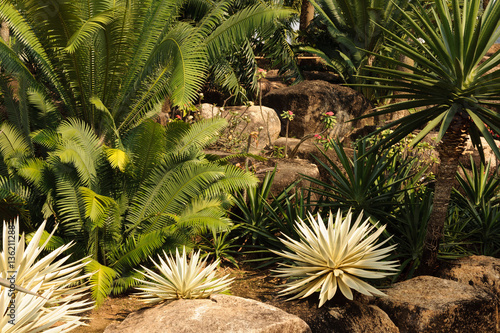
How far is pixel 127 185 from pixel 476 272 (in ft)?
13.6

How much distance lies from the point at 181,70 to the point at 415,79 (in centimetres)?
263

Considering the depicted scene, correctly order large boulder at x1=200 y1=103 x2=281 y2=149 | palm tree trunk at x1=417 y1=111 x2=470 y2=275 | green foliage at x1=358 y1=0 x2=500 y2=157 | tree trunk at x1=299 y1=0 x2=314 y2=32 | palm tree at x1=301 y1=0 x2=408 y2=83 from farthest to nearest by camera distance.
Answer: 1. tree trunk at x1=299 y1=0 x2=314 y2=32
2. palm tree at x1=301 y1=0 x2=408 y2=83
3. large boulder at x1=200 y1=103 x2=281 y2=149
4. palm tree trunk at x1=417 y1=111 x2=470 y2=275
5. green foliage at x1=358 y1=0 x2=500 y2=157

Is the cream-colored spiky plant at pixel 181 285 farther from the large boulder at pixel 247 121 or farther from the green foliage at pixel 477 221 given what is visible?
the large boulder at pixel 247 121

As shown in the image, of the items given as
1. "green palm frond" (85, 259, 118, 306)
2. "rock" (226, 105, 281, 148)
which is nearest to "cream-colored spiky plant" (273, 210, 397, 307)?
"green palm frond" (85, 259, 118, 306)

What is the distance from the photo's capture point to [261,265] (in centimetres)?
610

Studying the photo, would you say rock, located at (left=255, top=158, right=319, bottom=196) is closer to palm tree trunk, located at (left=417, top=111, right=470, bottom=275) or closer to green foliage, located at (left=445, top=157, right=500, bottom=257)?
green foliage, located at (left=445, top=157, right=500, bottom=257)

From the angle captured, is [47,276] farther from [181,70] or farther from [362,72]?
[362,72]

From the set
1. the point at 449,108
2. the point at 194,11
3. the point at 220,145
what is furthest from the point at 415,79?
the point at 194,11

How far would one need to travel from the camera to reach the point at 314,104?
12.4 m

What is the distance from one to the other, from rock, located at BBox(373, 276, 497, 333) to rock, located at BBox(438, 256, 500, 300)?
418 millimetres

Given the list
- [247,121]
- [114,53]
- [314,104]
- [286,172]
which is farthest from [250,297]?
[314,104]

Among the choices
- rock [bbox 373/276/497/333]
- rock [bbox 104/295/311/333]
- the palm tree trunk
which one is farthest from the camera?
the palm tree trunk

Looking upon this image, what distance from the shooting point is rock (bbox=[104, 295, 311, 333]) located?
138 inches

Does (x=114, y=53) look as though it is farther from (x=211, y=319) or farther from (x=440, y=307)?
(x=440, y=307)
